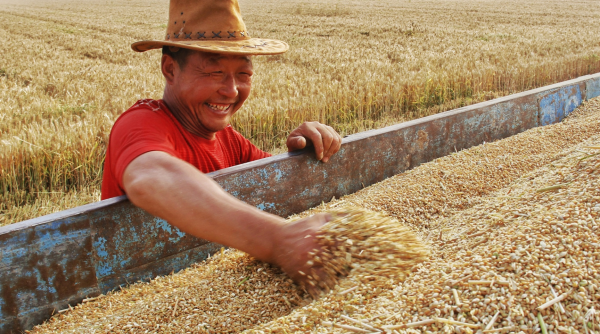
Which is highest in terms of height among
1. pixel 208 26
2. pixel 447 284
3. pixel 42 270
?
pixel 208 26

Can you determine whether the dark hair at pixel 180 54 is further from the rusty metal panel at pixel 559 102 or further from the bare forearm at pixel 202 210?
the rusty metal panel at pixel 559 102

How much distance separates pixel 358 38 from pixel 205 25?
10260 mm

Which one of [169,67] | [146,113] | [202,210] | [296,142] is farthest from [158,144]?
[296,142]

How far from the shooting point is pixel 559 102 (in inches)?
166

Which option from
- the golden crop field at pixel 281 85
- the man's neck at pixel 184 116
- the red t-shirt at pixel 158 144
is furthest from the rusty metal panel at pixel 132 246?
the golden crop field at pixel 281 85

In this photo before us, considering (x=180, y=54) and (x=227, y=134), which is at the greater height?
(x=180, y=54)

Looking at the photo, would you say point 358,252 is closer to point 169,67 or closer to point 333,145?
point 333,145

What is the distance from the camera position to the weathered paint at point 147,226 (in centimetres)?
175

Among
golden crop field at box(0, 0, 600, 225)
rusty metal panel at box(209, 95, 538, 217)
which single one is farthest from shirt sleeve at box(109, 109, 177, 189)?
golden crop field at box(0, 0, 600, 225)

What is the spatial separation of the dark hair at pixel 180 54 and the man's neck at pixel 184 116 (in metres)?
0.18

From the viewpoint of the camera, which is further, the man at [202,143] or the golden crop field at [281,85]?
the golden crop field at [281,85]

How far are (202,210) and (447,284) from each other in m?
0.83

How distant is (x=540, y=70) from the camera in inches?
277

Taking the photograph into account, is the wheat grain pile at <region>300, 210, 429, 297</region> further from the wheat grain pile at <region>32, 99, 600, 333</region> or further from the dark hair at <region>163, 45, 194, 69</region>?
the dark hair at <region>163, 45, 194, 69</region>
